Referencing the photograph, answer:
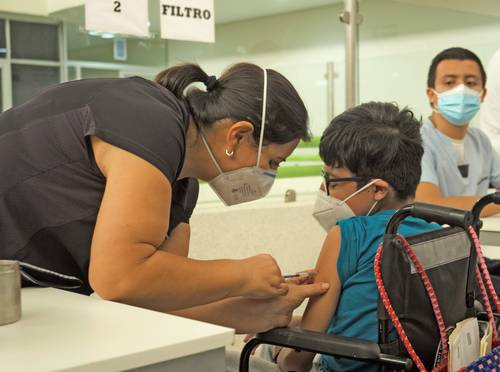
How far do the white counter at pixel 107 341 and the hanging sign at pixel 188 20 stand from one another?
1.91 meters

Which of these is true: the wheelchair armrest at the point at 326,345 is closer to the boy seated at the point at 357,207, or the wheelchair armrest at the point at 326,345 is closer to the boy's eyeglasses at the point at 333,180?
the boy seated at the point at 357,207

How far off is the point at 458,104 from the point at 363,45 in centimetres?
68

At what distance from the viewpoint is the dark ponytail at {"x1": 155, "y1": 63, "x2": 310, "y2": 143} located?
1.41 metres

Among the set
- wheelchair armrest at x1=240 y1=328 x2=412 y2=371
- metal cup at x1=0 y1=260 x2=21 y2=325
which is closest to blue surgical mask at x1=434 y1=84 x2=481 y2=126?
wheelchair armrest at x1=240 y1=328 x2=412 y2=371

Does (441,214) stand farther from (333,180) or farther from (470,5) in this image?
(470,5)

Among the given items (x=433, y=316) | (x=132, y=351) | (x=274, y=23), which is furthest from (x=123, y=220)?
(x=274, y=23)

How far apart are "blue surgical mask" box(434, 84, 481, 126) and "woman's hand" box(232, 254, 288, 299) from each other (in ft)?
6.50

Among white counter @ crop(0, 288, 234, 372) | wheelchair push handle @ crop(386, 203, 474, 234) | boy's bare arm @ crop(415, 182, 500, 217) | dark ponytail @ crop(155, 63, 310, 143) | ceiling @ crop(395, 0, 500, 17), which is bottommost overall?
boy's bare arm @ crop(415, 182, 500, 217)

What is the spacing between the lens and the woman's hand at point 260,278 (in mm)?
1254

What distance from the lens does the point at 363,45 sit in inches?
139

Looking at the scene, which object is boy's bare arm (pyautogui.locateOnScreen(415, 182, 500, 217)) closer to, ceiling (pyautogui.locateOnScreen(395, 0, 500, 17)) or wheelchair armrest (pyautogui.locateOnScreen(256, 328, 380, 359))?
ceiling (pyautogui.locateOnScreen(395, 0, 500, 17))

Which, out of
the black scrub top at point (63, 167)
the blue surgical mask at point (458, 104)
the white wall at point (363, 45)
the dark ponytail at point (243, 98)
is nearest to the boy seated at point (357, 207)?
the dark ponytail at point (243, 98)

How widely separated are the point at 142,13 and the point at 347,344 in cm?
181

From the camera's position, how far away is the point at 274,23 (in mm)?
3299
